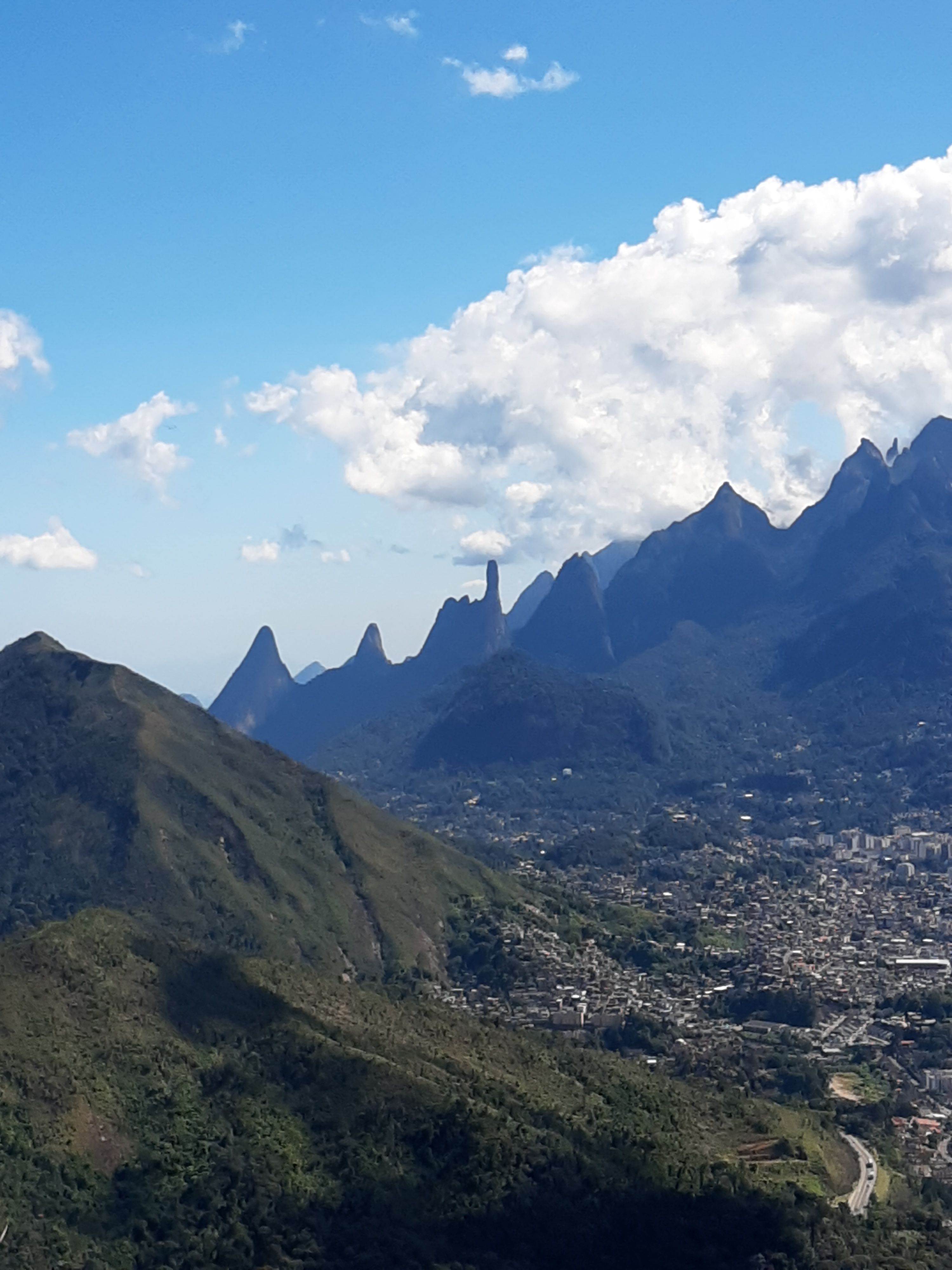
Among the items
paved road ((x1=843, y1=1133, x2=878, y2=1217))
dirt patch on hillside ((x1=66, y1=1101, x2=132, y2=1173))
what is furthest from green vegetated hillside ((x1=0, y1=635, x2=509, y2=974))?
paved road ((x1=843, y1=1133, x2=878, y2=1217))

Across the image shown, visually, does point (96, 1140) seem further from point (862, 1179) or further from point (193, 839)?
point (193, 839)

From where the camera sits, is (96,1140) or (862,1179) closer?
(96,1140)

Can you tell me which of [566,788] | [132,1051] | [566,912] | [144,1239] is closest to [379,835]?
[566,912]

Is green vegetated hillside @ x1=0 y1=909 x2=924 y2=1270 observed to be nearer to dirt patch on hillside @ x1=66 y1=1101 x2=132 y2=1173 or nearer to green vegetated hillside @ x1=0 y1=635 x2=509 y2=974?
dirt patch on hillside @ x1=66 y1=1101 x2=132 y2=1173

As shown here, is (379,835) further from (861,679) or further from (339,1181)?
(861,679)

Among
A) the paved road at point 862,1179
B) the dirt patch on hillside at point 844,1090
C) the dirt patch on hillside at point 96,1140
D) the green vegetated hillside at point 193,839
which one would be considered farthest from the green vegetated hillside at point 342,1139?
the green vegetated hillside at point 193,839

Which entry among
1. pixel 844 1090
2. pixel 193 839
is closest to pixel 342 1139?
pixel 844 1090

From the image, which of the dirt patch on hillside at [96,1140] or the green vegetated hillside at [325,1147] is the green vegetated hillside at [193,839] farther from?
the dirt patch on hillside at [96,1140]
